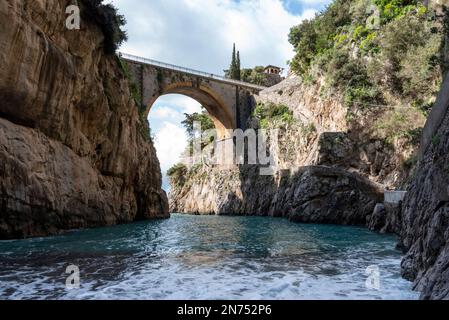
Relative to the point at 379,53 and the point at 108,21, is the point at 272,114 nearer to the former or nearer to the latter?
the point at 379,53

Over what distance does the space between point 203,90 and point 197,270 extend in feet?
114

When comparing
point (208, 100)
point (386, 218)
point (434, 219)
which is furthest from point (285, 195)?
point (434, 219)

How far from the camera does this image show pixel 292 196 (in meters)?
26.0

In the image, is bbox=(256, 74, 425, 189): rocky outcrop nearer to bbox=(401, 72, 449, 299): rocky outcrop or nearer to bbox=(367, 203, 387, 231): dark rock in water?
bbox=(367, 203, 387, 231): dark rock in water

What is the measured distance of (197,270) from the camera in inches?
303

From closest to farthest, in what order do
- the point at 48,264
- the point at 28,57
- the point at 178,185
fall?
the point at 48,264, the point at 28,57, the point at 178,185

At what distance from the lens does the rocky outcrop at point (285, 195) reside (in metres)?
22.6

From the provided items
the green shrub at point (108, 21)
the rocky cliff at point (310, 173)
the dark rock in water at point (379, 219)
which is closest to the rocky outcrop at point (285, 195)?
the rocky cliff at point (310, 173)

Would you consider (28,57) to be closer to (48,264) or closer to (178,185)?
(48,264)

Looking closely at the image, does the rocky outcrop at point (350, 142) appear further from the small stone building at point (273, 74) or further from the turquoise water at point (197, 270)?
the small stone building at point (273, 74)

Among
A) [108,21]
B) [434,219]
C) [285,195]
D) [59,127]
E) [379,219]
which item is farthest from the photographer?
[285,195]

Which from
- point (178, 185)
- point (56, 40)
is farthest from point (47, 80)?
point (178, 185)
